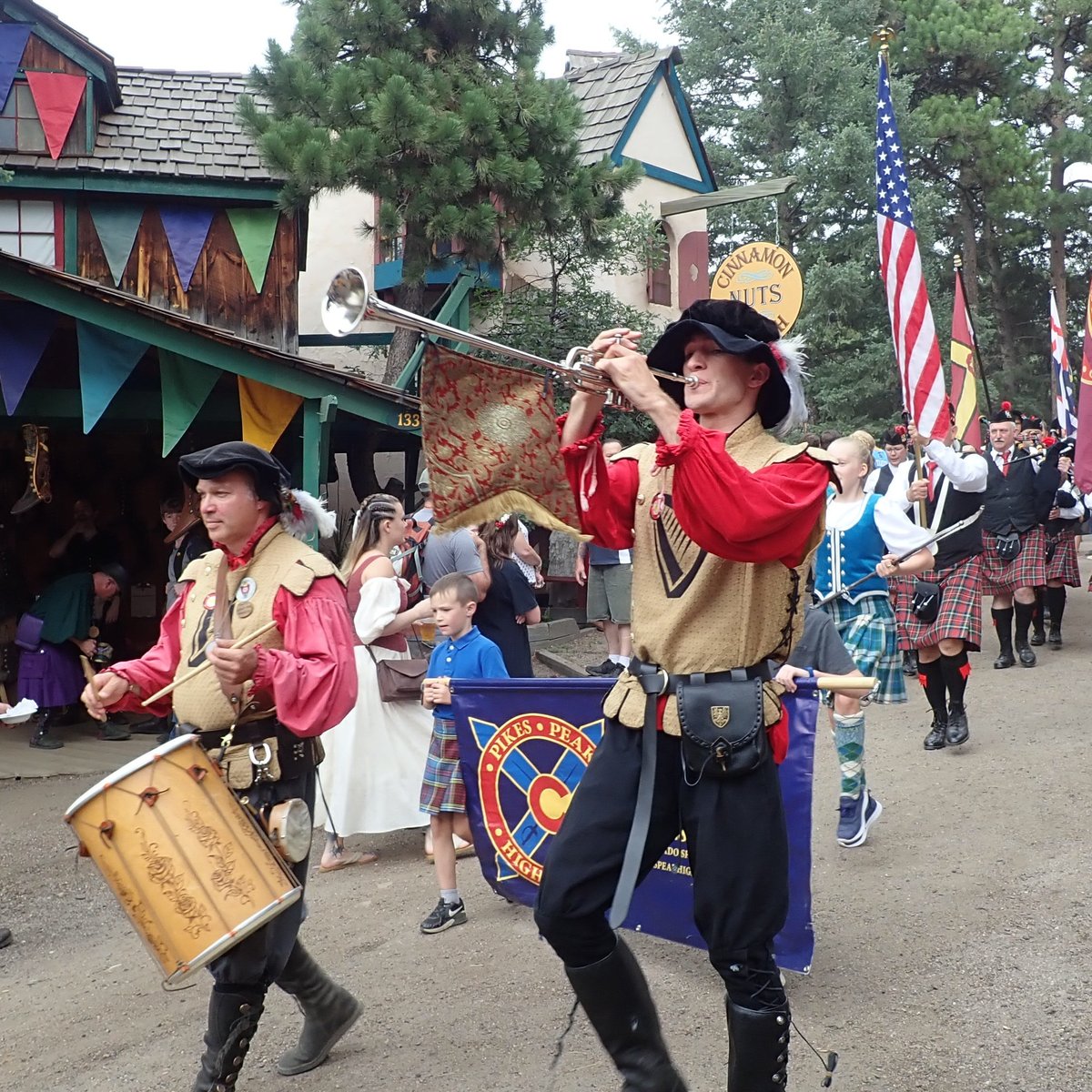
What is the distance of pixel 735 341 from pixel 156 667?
204cm

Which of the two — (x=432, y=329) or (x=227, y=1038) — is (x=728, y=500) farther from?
(x=227, y=1038)

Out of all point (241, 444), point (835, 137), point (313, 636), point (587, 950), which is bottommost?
point (587, 950)

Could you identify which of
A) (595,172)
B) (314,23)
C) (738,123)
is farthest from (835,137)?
(314,23)

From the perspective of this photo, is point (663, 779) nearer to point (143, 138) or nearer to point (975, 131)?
point (143, 138)

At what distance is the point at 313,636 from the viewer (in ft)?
11.1

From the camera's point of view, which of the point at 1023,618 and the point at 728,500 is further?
the point at 1023,618

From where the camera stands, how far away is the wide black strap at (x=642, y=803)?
2.88m

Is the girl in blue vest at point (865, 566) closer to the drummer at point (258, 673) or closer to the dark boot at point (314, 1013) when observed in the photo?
the dark boot at point (314, 1013)

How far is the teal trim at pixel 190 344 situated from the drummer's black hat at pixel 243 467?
4.74 metres

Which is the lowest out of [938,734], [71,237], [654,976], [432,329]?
[654,976]

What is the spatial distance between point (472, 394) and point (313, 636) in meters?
0.82

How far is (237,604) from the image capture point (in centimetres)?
354

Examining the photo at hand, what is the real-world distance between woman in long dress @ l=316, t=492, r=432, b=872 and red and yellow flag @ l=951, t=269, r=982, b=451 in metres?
4.59

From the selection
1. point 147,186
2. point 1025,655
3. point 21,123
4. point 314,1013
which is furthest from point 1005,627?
point 21,123
